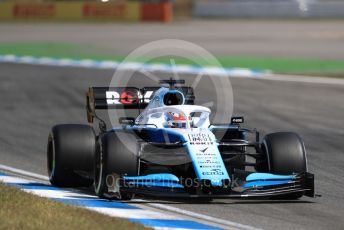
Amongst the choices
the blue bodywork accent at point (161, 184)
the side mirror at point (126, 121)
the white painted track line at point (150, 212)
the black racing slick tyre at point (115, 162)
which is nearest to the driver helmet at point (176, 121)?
the side mirror at point (126, 121)

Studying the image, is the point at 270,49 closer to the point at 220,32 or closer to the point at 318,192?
the point at 220,32

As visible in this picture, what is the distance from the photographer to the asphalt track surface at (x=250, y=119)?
33.8 feet

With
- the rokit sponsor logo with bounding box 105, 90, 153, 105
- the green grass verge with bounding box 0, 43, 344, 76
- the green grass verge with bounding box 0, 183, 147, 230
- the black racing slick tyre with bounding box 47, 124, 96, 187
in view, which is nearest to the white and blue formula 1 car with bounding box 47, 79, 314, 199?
the black racing slick tyre with bounding box 47, 124, 96, 187

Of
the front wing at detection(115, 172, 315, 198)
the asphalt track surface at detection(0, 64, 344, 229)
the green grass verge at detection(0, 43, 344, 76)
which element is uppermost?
the front wing at detection(115, 172, 315, 198)

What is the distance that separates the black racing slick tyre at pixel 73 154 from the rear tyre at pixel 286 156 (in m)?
1.86

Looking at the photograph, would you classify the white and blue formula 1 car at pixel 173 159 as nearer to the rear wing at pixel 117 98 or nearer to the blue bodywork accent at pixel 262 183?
the blue bodywork accent at pixel 262 183

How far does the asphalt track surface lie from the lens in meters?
10.3

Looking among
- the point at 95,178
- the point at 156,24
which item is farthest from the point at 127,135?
the point at 156,24

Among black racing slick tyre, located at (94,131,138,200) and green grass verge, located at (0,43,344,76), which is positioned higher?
black racing slick tyre, located at (94,131,138,200)

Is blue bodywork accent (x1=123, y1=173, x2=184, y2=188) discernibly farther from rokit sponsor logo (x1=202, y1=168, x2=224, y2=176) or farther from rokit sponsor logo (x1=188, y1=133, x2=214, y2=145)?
rokit sponsor logo (x1=188, y1=133, x2=214, y2=145)

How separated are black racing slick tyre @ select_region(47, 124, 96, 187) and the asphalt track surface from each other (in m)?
1.14

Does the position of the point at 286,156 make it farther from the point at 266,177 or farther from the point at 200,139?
the point at 200,139

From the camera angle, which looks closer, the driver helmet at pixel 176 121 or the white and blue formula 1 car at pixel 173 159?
the white and blue formula 1 car at pixel 173 159

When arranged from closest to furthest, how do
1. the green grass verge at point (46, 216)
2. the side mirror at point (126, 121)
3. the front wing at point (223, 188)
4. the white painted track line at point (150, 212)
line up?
the green grass verge at point (46, 216) < the white painted track line at point (150, 212) < the front wing at point (223, 188) < the side mirror at point (126, 121)
